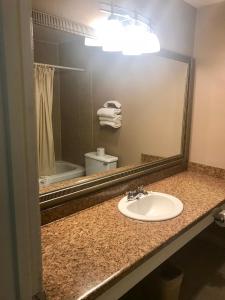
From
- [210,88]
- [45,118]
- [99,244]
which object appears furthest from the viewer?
[210,88]

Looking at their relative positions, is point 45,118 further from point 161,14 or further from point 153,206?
point 161,14

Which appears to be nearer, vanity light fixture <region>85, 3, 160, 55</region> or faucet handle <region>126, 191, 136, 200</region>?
vanity light fixture <region>85, 3, 160, 55</region>

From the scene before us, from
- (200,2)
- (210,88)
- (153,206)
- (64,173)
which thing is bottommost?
(153,206)

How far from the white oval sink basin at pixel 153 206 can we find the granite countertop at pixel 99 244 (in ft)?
0.15

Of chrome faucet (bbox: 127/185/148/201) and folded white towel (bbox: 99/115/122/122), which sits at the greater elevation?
folded white towel (bbox: 99/115/122/122)

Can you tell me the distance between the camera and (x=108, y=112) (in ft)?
5.94

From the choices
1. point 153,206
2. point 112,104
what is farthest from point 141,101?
point 153,206

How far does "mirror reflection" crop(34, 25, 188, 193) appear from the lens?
4.45 feet

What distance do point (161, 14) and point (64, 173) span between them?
1.32 metres

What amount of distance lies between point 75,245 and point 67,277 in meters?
0.22

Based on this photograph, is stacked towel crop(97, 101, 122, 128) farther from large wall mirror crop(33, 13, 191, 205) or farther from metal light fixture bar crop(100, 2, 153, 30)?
metal light fixture bar crop(100, 2, 153, 30)

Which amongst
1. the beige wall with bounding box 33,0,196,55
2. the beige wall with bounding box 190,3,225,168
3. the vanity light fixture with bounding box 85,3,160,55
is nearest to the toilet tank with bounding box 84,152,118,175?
the vanity light fixture with bounding box 85,3,160,55

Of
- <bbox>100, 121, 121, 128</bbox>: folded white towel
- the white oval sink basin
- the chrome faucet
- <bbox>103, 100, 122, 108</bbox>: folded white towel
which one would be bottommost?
the white oval sink basin

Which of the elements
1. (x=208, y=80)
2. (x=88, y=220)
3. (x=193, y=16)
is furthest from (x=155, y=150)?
(x=193, y=16)
